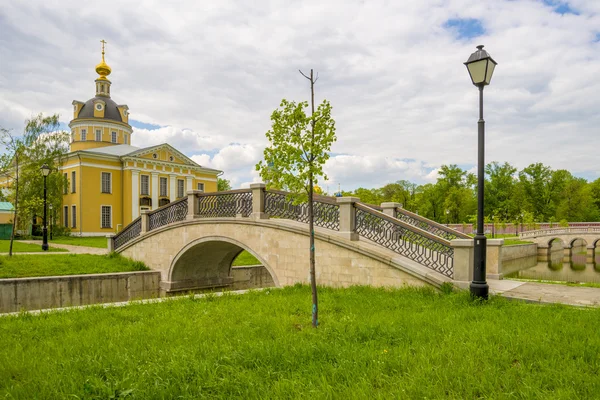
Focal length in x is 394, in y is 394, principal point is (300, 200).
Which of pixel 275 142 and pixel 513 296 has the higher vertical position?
pixel 275 142

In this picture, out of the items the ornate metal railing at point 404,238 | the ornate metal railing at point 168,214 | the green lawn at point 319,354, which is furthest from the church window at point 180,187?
the green lawn at point 319,354

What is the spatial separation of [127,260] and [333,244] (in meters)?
11.3

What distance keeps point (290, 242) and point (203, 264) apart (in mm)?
7078

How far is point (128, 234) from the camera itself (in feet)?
59.4

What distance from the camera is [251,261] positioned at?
19.6 meters

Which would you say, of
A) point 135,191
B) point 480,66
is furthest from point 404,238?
point 135,191

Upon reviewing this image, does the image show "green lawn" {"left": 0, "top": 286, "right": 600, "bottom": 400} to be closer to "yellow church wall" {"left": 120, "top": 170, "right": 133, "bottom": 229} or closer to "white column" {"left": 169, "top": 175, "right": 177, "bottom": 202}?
Answer: "yellow church wall" {"left": 120, "top": 170, "right": 133, "bottom": 229}

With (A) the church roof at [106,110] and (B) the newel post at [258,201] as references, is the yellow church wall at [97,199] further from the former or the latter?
(B) the newel post at [258,201]

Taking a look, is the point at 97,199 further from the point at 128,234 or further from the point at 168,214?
the point at 168,214

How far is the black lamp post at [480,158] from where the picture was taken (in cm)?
685

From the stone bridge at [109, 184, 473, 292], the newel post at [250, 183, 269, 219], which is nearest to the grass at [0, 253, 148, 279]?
the stone bridge at [109, 184, 473, 292]

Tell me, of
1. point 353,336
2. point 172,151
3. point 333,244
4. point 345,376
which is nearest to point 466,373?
point 345,376

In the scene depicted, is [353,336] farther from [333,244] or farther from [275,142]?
[333,244]

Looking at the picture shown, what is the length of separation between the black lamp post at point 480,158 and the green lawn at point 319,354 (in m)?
0.34
